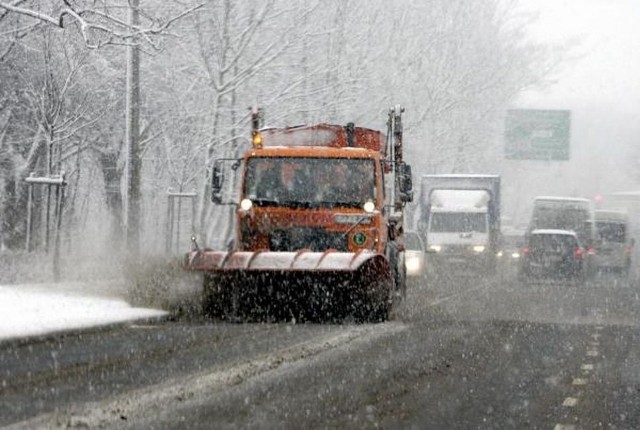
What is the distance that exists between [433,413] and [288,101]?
97.7 feet

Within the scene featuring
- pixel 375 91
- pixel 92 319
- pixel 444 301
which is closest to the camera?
pixel 92 319

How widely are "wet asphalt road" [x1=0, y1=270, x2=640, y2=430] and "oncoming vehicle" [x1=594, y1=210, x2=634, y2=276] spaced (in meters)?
25.0

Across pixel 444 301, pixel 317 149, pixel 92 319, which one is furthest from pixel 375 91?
pixel 92 319

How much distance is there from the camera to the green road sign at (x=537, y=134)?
209ft

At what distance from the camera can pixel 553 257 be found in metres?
40.3

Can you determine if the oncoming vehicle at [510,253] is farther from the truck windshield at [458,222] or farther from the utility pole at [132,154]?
the utility pole at [132,154]

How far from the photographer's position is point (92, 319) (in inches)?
725

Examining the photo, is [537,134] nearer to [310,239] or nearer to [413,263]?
[413,263]

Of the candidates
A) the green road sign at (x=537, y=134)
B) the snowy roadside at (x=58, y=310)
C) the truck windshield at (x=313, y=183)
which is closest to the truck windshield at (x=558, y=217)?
the green road sign at (x=537, y=134)

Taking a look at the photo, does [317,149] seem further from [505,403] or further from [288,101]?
[288,101]

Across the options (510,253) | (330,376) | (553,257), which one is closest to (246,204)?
(330,376)

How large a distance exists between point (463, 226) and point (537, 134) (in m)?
23.5

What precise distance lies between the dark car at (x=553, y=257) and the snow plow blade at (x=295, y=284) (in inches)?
821

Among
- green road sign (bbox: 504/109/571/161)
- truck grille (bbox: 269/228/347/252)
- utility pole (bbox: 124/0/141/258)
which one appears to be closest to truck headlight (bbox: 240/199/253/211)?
truck grille (bbox: 269/228/347/252)
